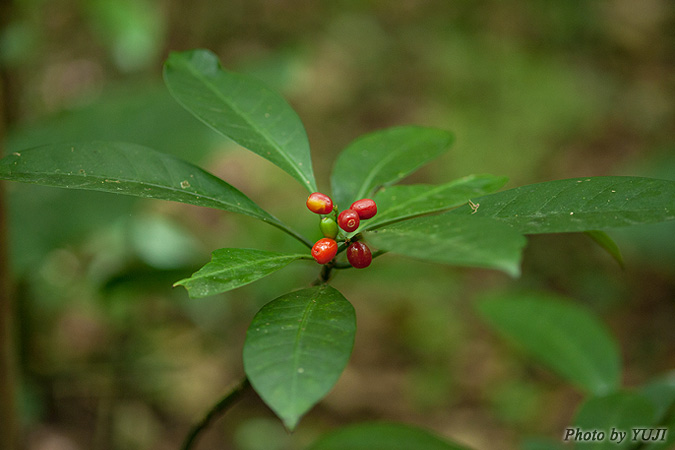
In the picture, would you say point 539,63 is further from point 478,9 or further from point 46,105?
point 46,105

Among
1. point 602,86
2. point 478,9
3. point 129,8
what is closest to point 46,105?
point 129,8

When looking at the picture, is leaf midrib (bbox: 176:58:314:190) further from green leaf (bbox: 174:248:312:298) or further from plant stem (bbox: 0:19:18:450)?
plant stem (bbox: 0:19:18:450)

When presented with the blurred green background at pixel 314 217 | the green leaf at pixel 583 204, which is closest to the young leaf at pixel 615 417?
the green leaf at pixel 583 204

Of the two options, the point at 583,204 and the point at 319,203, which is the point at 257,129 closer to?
the point at 319,203

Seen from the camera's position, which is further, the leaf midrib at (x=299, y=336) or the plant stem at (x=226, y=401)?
the plant stem at (x=226, y=401)

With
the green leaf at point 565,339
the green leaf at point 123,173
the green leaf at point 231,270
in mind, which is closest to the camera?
the green leaf at point 231,270

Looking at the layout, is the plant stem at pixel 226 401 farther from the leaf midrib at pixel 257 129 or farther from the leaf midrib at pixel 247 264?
the leaf midrib at pixel 257 129

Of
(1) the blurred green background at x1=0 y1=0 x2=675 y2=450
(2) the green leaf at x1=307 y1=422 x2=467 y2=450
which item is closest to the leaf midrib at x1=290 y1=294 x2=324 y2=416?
(2) the green leaf at x1=307 y1=422 x2=467 y2=450
